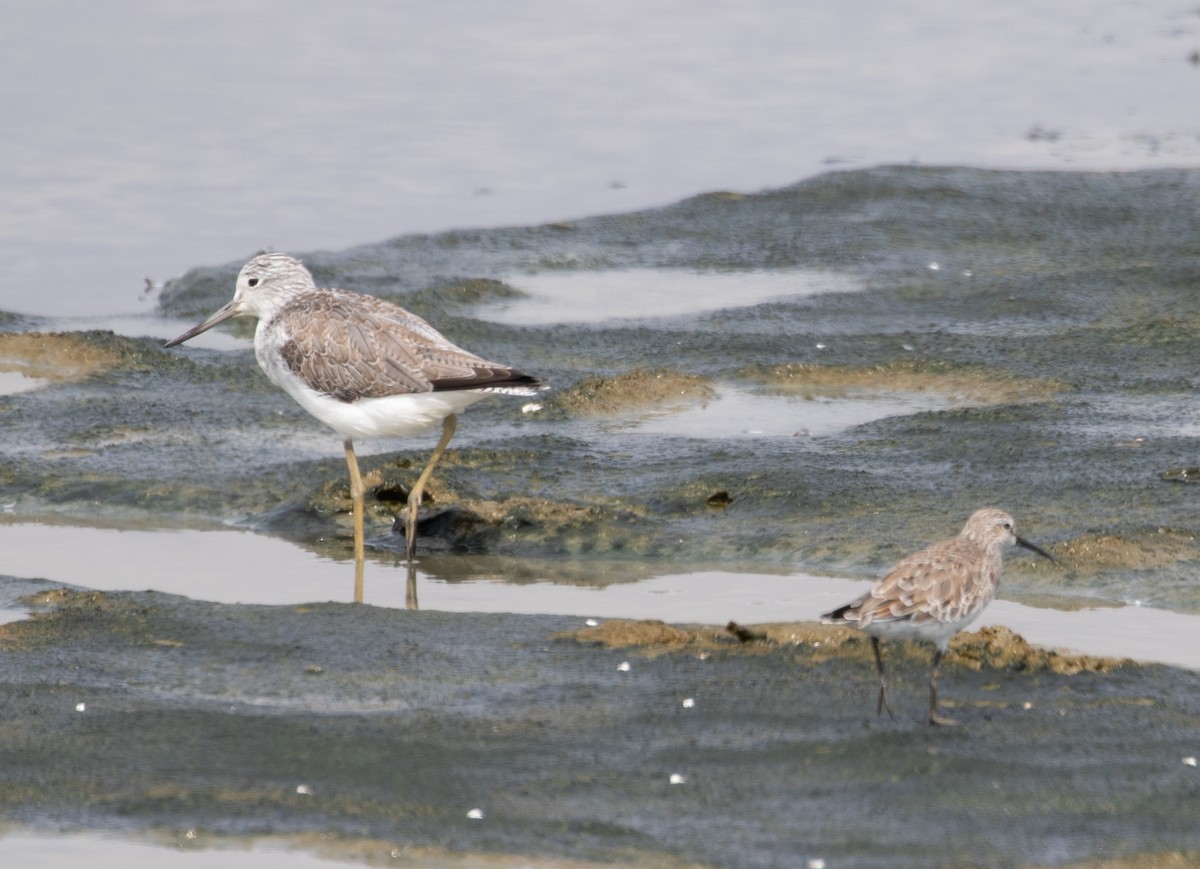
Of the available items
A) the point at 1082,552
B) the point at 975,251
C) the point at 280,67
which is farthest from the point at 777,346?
the point at 280,67

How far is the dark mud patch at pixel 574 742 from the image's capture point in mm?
6062

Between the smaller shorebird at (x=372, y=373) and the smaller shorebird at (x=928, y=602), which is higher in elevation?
the smaller shorebird at (x=372, y=373)

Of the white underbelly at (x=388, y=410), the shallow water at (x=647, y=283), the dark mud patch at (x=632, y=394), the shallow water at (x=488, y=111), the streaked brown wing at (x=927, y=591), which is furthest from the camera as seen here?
the shallow water at (x=488, y=111)

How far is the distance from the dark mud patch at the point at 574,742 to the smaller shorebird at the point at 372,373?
59.4 inches

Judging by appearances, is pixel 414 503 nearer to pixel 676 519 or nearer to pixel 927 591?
pixel 676 519

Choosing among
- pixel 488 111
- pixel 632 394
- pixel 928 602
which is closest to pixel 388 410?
pixel 632 394

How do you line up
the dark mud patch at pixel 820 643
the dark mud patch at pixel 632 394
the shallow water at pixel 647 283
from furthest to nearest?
the dark mud patch at pixel 632 394
the shallow water at pixel 647 283
the dark mud patch at pixel 820 643

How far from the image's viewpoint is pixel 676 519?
9766mm

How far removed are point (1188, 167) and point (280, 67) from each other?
37.0 ft

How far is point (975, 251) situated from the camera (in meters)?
15.1

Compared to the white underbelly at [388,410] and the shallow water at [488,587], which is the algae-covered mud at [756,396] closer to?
Result: the shallow water at [488,587]

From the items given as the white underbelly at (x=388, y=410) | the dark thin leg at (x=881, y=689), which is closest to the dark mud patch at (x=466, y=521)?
the white underbelly at (x=388, y=410)

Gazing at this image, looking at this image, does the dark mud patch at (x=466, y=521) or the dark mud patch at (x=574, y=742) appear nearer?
the dark mud patch at (x=574, y=742)

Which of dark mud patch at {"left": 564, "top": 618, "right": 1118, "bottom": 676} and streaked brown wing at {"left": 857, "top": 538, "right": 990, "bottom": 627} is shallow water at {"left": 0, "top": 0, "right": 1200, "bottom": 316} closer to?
dark mud patch at {"left": 564, "top": 618, "right": 1118, "bottom": 676}
